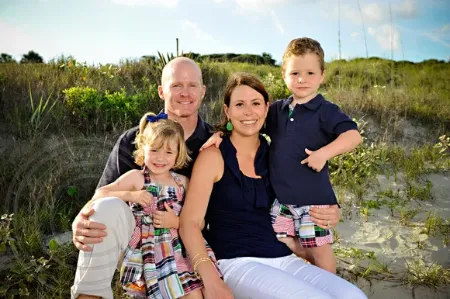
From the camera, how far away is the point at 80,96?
20.2 ft

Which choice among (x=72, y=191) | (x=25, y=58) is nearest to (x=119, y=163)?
→ (x=72, y=191)

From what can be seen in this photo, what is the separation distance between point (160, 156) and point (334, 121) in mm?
1106

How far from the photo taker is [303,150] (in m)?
2.82

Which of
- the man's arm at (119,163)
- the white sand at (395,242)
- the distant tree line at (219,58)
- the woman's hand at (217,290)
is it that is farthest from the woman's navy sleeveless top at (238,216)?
the distant tree line at (219,58)

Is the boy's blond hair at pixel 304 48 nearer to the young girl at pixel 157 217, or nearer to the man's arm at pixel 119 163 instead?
the young girl at pixel 157 217

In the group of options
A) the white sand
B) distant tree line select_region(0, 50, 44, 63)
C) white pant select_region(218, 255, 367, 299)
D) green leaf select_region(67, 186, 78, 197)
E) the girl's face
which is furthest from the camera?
distant tree line select_region(0, 50, 44, 63)

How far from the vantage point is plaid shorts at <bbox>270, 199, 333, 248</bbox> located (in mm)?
2781

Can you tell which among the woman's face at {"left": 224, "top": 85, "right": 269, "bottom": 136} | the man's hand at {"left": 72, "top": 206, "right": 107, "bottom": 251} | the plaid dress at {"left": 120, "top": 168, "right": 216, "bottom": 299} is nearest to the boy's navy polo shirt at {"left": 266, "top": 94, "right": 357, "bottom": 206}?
the woman's face at {"left": 224, "top": 85, "right": 269, "bottom": 136}

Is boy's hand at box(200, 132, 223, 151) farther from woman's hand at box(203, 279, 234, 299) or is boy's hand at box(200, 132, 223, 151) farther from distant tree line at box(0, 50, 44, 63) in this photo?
distant tree line at box(0, 50, 44, 63)

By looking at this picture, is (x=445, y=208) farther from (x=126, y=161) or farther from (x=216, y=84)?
(x=216, y=84)

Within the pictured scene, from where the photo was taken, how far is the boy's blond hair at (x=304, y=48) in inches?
112

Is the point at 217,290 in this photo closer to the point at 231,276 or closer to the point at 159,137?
the point at 231,276

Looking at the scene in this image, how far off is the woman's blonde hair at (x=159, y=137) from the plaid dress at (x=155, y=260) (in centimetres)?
18

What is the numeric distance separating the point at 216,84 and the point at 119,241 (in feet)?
21.0
